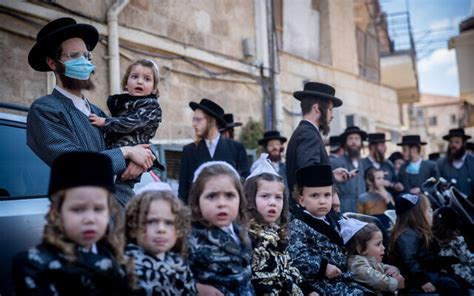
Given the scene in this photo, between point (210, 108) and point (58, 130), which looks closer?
point (58, 130)

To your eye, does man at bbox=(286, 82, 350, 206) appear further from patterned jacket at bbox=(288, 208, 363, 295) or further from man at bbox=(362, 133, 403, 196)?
man at bbox=(362, 133, 403, 196)

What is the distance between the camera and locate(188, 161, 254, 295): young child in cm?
313

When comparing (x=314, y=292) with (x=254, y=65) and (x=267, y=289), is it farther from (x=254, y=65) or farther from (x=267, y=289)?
(x=254, y=65)

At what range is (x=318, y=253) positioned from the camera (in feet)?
13.6

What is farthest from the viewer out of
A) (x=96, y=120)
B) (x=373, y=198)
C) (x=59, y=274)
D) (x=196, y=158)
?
(x=373, y=198)

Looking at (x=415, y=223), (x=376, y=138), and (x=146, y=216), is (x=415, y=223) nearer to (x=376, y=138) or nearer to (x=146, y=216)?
(x=146, y=216)

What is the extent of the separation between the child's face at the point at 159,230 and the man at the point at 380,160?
616 centimetres

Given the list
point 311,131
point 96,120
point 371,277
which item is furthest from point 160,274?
point 311,131

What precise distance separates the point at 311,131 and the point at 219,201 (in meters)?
1.94

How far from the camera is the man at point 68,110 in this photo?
306cm

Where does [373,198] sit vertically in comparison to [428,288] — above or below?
above

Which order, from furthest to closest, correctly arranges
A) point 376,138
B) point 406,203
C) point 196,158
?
point 376,138, point 196,158, point 406,203

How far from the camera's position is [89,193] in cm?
242

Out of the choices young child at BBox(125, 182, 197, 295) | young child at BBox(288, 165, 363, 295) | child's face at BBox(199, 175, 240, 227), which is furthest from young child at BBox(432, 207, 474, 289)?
young child at BBox(125, 182, 197, 295)
